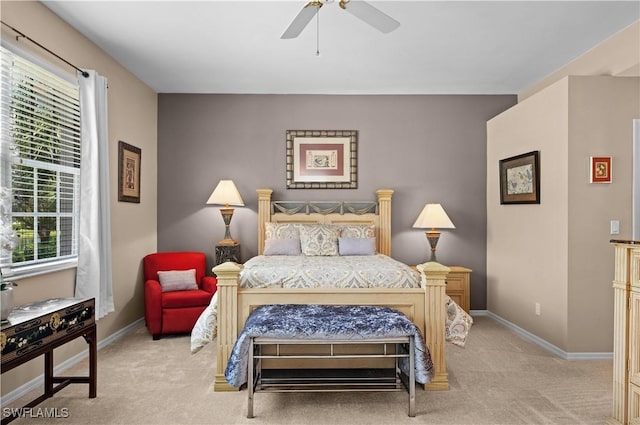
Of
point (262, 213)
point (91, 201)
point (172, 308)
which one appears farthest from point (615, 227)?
point (91, 201)

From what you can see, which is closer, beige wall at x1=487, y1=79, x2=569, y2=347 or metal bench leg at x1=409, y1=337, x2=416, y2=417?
metal bench leg at x1=409, y1=337, x2=416, y2=417

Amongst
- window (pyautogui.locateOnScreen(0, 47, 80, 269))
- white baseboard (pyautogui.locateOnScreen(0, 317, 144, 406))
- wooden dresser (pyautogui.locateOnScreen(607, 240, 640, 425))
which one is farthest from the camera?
window (pyautogui.locateOnScreen(0, 47, 80, 269))

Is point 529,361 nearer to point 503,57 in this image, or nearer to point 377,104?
point 503,57

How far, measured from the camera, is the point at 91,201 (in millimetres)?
3389

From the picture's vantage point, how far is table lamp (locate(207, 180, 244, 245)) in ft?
15.6

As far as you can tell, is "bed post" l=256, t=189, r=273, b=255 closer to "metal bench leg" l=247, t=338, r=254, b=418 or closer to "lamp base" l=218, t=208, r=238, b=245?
"lamp base" l=218, t=208, r=238, b=245

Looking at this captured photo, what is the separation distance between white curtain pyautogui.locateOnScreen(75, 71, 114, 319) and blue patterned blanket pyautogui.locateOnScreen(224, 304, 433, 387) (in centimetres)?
163

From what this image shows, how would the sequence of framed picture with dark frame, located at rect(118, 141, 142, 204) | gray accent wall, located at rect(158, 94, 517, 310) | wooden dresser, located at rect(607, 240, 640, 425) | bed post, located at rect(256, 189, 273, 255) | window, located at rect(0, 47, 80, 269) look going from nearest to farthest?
A: wooden dresser, located at rect(607, 240, 640, 425) < window, located at rect(0, 47, 80, 269) < framed picture with dark frame, located at rect(118, 141, 142, 204) < bed post, located at rect(256, 189, 273, 255) < gray accent wall, located at rect(158, 94, 517, 310)

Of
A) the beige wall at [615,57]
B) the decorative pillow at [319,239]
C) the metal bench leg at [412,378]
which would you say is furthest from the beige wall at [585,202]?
the decorative pillow at [319,239]

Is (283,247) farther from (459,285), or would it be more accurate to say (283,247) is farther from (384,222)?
(459,285)

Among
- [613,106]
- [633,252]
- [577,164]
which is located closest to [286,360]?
[633,252]

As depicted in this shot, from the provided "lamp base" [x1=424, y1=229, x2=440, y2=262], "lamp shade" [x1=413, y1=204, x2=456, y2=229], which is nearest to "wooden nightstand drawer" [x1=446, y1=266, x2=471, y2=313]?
"lamp base" [x1=424, y1=229, x2=440, y2=262]

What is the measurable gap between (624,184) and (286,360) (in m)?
3.35

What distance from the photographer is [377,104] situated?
520cm
